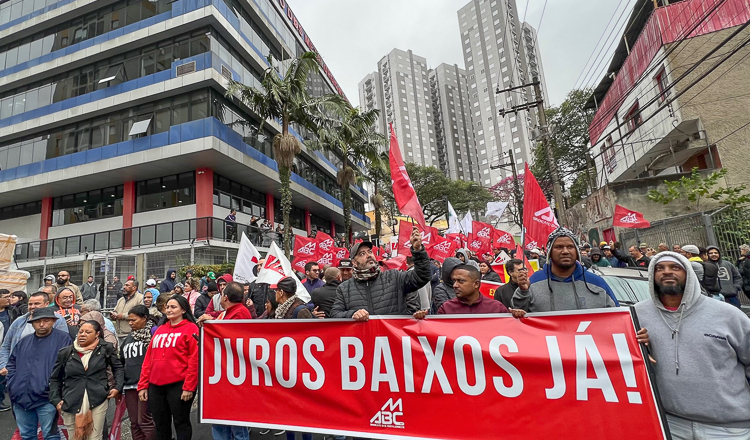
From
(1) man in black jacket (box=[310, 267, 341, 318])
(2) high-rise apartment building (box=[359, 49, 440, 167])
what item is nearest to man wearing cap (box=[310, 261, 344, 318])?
(1) man in black jacket (box=[310, 267, 341, 318])

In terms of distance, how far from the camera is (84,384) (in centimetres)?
379

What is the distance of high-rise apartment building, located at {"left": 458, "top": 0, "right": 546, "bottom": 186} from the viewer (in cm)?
8694

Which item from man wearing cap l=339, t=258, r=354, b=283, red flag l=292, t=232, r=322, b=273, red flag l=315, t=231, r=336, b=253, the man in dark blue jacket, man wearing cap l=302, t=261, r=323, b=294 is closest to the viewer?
the man in dark blue jacket

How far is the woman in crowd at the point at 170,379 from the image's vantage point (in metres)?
3.74

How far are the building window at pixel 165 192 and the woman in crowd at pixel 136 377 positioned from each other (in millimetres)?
16894

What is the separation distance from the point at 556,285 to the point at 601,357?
0.62 meters

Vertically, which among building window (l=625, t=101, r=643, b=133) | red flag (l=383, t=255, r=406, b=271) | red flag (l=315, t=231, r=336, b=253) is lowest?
red flag (l=383, t=255, r=406, b=271)

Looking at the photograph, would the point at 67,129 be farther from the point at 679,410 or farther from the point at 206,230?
the point at 679,410

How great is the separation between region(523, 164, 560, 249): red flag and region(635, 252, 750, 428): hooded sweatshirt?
397cm

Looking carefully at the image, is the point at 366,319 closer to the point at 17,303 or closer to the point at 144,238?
the point at 17,303

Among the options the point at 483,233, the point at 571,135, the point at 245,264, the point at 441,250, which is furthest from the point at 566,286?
the point at 571,135

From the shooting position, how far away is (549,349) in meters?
2.76

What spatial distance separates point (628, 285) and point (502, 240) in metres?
10.9

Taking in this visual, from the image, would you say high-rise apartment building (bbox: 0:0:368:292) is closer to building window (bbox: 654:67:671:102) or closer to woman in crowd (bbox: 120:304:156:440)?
woman in crowd (bbox: 120:304:156:440)
